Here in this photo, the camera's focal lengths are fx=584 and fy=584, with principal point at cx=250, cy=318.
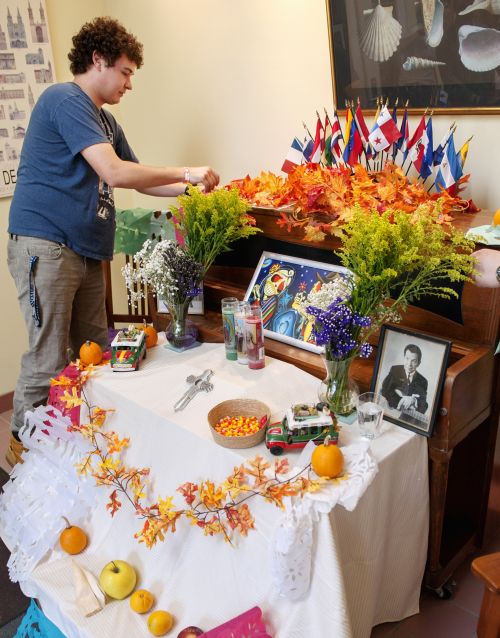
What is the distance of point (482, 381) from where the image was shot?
1593 millimetres

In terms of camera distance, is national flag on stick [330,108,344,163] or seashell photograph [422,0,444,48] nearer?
seashell photograph [422,0,444,48]

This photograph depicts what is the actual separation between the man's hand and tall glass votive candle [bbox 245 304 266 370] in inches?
24.8

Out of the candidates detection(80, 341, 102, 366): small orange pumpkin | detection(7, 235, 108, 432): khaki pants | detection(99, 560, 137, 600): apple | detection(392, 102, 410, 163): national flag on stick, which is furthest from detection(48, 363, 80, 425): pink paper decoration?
detection(392, 102, 410, 163): national flag on stick

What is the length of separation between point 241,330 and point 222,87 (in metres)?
1.44

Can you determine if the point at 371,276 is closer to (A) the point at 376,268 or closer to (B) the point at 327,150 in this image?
(A) the point at 376,268

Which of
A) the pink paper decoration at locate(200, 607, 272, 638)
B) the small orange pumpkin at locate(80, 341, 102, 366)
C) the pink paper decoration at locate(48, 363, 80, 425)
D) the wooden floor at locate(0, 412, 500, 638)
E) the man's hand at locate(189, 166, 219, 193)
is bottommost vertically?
the wooden floor at locate(0, 412, 500, 638)

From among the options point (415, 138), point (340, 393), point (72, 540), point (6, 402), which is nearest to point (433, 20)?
point (415, 138)

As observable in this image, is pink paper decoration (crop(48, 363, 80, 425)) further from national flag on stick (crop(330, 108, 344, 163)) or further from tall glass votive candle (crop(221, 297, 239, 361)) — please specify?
national flag on stick (crop(330, 108, 344, 163))

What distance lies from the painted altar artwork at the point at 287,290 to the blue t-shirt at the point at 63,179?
2.29 ft

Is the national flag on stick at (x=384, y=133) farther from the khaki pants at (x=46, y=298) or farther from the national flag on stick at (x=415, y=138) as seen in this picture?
the khaki pants at (x=46, y=298)

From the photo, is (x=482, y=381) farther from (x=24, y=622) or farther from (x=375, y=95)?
(x=24, y=622)

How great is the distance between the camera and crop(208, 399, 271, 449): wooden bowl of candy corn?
4.78 feet

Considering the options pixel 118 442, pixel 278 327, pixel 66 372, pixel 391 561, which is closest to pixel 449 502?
pixel 391 561

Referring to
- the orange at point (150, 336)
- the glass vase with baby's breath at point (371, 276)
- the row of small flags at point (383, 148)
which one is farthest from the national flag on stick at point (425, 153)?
the orange at point (150, 336)
